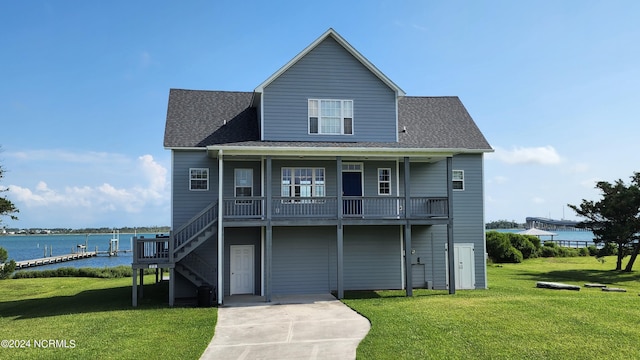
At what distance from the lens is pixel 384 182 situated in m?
22.3

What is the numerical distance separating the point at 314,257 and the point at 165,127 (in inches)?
335

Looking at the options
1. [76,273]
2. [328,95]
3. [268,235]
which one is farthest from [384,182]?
[76,273]

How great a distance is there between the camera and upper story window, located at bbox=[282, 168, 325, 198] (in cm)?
2142

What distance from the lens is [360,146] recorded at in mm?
20438

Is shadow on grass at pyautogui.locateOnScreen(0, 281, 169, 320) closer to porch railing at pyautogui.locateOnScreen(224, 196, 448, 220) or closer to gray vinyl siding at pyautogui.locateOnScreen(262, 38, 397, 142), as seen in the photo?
porch railing at pyautogui.locateOnScreen(224, 196, 448, 220)

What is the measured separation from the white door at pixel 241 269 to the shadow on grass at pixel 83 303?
2.83m

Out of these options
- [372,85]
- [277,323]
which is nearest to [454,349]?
[277,323]

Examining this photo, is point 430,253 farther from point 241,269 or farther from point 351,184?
point 241,269

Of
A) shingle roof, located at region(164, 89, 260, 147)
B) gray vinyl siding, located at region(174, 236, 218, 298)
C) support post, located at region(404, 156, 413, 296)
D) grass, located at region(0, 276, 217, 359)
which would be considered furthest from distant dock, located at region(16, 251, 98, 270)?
support post, located at region(404, 156, 413, 296)

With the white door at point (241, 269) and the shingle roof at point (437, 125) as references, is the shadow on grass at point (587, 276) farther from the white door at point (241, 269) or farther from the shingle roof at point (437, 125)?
the white door at point (241, 269)

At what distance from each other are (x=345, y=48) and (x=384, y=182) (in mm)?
6057

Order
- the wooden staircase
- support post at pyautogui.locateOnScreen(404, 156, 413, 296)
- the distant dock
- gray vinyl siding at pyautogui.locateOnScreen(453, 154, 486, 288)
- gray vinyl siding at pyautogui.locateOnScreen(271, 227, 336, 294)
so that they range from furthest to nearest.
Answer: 1. the distant dock
2. gray vinyl siding at pyautogui.locateOnScreen(453, 154, 486, 288)
3. gray vinyl siding at pyautogui.locateOnScreen(271, 227, 336, 294)
4. support post at pyautogui.locateOnScreen(404, 156, 413, 296)
5. the wooden staircase

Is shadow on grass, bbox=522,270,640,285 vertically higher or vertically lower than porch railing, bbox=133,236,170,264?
lower

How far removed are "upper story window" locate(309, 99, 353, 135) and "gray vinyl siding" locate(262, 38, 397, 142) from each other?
19 cm
